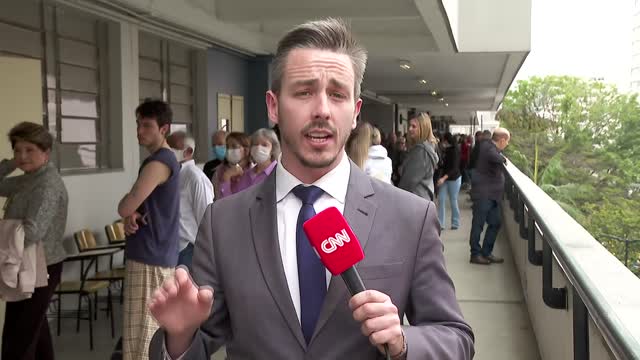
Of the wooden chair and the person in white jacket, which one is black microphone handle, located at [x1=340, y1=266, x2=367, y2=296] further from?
the wooden chair

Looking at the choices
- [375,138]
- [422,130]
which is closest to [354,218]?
[375,138]

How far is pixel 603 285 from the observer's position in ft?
7.93

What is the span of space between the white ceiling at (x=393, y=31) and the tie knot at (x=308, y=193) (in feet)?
21.5

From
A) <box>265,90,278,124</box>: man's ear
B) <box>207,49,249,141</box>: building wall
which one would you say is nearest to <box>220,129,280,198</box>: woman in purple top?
<box>265,90,278,124</box>: man's ear

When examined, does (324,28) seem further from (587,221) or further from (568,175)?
(568,175)

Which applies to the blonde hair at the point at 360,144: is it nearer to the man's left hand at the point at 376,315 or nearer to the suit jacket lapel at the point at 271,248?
the suit jacket lapel at the point at 271,248

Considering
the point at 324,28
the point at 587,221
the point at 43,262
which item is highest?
the point at 324,28

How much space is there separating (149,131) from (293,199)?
2770 millimetres

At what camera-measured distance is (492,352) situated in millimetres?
5641

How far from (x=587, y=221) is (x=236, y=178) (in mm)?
37128

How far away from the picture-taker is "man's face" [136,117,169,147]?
4.16 m

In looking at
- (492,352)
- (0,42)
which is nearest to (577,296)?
(492,352)

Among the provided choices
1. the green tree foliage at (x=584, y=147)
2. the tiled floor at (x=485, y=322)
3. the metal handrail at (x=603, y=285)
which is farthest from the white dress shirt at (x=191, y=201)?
the green tree foliage at (x=584, y=147)

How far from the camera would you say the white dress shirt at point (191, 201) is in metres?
4.75
